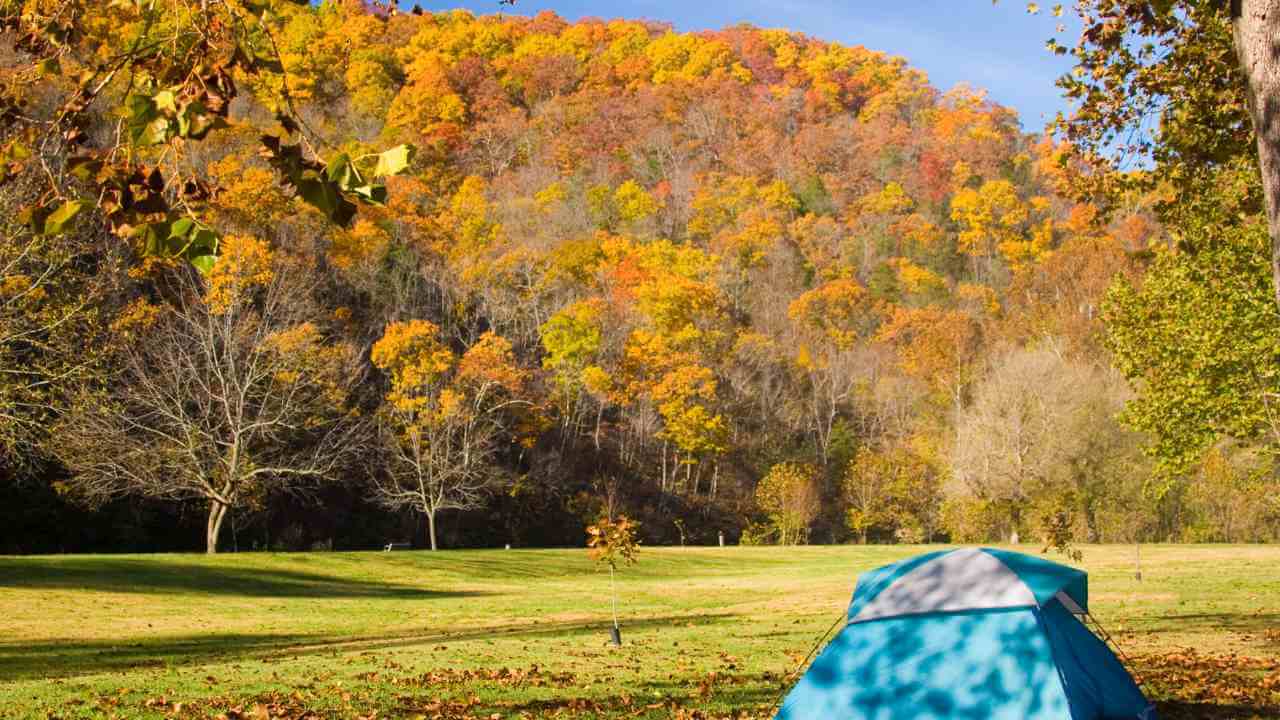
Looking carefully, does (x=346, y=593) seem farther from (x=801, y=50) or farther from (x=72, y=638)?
(x=801, y=50)

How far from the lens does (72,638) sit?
782 inches

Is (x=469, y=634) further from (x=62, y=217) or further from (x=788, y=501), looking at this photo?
(x=788, y=501)

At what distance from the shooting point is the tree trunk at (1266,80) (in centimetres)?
675

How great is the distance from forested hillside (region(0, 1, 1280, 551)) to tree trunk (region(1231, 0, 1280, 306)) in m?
5.25

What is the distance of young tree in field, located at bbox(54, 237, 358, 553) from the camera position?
35406 mm

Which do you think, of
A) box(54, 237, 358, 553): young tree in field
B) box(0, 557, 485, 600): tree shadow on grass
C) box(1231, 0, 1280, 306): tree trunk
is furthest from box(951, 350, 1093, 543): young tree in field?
box(1231, 0, 1280, 306): tree trunk

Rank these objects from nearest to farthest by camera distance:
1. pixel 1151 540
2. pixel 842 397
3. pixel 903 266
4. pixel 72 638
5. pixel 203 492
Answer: pixel 72 638, pixel 203 492, pixel 1151 540, pixel 842 397, pixel 903 266

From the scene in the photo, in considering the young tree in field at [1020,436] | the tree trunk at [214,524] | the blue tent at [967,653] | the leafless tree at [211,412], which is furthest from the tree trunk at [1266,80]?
the young tree in field at [1020,436]

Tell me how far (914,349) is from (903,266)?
61.3 feet

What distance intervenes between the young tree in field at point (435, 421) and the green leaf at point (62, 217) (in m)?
41.6

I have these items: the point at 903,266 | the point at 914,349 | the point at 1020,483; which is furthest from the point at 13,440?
the point at 903,266

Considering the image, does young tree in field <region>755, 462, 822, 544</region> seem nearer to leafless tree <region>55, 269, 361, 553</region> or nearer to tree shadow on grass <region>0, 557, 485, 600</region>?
leafless tree <region>55, 269, 361, 553</region>

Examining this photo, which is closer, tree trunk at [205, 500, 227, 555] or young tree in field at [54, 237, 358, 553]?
young tree in field at [54, 237, 358, 553]

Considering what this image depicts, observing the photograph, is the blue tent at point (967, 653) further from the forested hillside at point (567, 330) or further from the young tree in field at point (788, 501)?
the young tree in field at point (788, 501)
